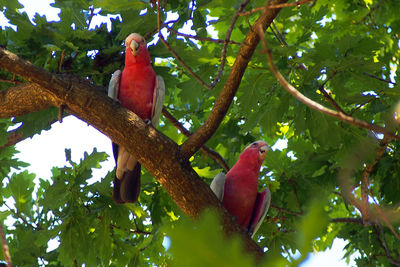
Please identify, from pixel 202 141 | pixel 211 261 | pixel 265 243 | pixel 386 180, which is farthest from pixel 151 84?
pixel 211 261

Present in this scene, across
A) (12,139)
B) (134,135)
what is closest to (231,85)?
(134,135)

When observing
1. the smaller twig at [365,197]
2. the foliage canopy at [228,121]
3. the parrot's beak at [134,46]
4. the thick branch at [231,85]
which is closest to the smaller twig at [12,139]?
the foliage canopy at [228,121]

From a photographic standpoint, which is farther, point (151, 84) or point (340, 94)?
point (151, 84)

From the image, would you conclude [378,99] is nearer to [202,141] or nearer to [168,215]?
[202,141]

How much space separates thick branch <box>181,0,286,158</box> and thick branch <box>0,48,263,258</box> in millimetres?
162

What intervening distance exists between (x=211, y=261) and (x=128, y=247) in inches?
160

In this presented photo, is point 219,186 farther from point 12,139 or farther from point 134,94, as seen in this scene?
point 12,139

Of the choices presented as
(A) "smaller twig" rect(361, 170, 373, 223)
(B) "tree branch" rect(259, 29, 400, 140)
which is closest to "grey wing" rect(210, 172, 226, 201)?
(A) "smaller twig" rect(361, 170, 373, 223)

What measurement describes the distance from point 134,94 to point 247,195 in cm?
152

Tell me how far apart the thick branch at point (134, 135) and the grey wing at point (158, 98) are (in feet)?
3.33

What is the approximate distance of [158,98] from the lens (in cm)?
492

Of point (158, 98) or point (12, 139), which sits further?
point (12, 139)

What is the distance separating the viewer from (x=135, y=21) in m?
3.97

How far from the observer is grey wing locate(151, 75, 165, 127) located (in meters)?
4.91
